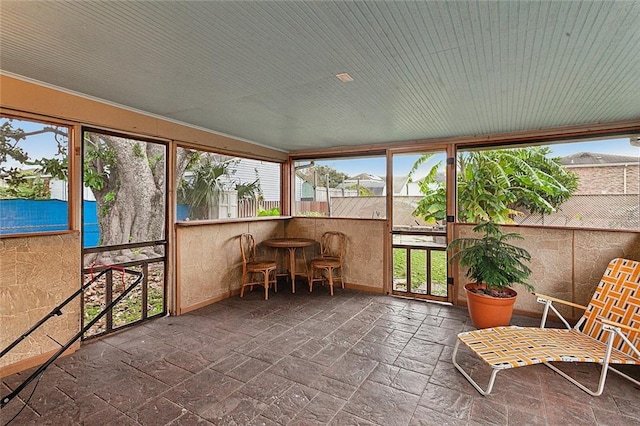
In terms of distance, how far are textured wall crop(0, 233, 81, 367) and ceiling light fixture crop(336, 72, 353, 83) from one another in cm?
284

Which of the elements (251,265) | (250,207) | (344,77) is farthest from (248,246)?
(344,77)

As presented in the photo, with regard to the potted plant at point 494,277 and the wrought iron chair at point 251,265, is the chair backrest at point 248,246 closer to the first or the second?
the wrought iron chair at point 251,265

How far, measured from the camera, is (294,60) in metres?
2.11

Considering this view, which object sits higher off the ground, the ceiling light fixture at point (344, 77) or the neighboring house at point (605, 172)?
the ceiling light fixture at point (344, 77)

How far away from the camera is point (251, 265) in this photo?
4.64 meters

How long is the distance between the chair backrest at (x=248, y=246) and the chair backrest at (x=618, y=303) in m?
4.18

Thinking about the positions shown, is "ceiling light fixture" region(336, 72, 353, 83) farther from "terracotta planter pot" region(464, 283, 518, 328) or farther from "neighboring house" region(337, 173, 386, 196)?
"neighboring house" region(337, 173, 386, 196)

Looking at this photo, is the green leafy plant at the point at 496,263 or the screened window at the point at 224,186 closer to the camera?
the green leafy plant at the point at 496,263

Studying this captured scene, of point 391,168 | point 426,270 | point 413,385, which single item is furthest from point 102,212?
point 426,270

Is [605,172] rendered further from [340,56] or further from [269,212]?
[269,212]

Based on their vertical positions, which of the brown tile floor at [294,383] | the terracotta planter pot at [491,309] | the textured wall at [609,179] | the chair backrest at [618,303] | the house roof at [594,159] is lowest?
the brown tile floor at [294,383]

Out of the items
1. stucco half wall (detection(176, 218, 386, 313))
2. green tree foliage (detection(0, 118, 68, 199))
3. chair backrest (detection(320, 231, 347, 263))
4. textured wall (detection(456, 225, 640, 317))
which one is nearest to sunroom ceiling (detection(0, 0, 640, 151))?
green tree foliage (detection(0, 118, 68, 199))

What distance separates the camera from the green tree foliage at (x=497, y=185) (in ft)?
13.7

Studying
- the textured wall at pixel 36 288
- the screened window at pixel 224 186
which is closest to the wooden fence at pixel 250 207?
the screened window at pixel 224 186
